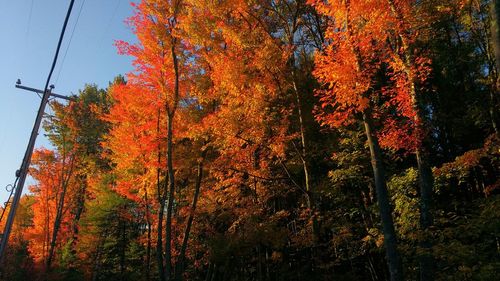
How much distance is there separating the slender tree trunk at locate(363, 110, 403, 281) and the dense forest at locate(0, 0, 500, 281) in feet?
0.10

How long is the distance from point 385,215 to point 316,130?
9093 mm

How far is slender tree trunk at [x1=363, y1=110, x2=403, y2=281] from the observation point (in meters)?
8.19

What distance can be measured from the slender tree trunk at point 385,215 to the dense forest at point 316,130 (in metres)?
0.03

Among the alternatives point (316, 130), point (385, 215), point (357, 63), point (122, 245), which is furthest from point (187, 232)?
point (122, 245)

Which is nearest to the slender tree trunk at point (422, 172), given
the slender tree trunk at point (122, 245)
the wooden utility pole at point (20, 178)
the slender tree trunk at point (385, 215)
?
the slender tree trunk at point (385, 215)

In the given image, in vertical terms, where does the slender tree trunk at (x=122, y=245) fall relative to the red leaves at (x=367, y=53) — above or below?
below

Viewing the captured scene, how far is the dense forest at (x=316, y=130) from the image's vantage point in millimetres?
9500

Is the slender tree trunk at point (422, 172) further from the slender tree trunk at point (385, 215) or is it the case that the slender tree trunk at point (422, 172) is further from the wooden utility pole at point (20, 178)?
the wooden utility pole at point (20, 178)

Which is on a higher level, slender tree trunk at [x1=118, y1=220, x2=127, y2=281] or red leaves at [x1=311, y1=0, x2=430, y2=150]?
red leaves at [x1=311, y1=0, x2=430, y2=150]

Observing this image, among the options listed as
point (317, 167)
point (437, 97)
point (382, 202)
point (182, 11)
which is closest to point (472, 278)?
point (382, 202)

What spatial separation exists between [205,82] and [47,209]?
75.6ft

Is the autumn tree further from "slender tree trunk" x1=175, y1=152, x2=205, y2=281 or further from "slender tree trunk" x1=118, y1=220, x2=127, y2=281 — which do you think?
"slender tree trunk" x1=118, y1=220, x2=127, y2=281

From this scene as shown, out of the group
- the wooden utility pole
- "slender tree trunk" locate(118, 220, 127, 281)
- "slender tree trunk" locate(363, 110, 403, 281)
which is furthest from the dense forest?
"slender tree trunk" locate(118, 220, 127, 281)

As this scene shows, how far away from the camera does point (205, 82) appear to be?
15.4 meters
